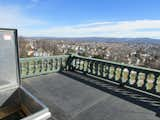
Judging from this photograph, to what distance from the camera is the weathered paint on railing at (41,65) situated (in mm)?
4930

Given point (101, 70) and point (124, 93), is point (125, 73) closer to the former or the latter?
point (124, 93)

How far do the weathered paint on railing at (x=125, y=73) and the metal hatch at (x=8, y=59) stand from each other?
9.96 ft

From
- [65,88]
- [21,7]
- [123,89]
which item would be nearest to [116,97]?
[123,89]

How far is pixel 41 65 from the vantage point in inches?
206

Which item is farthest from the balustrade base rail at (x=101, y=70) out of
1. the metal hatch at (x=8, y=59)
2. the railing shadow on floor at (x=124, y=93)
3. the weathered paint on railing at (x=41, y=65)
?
the metal hatch at (x=8, y=59)

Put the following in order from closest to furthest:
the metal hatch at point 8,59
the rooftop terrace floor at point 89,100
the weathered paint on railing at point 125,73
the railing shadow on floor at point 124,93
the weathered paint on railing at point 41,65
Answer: the metal hatch at point 8,59, the rooftop terrace floor at point 89,100, the railing shadow on floor at point 124,93, the weathered paint on railing at point 125,73, the weathered paint on railing at point 41,65

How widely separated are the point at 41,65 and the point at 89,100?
2.53 metres

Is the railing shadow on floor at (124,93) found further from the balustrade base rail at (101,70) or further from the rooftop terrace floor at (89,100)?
the balustrade base rail at (101,70)

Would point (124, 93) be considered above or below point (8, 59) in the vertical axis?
below

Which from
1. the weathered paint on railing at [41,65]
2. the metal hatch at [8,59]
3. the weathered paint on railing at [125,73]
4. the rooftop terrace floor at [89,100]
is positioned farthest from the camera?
the weathered paint on railing at [41,65]

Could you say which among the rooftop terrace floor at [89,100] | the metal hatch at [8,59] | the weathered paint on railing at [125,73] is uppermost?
the metal hatch at [8,59]

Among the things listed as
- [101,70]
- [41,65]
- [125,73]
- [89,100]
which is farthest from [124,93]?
[41,65]

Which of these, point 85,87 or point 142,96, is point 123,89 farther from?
point 85,87

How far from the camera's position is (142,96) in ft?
11.8
